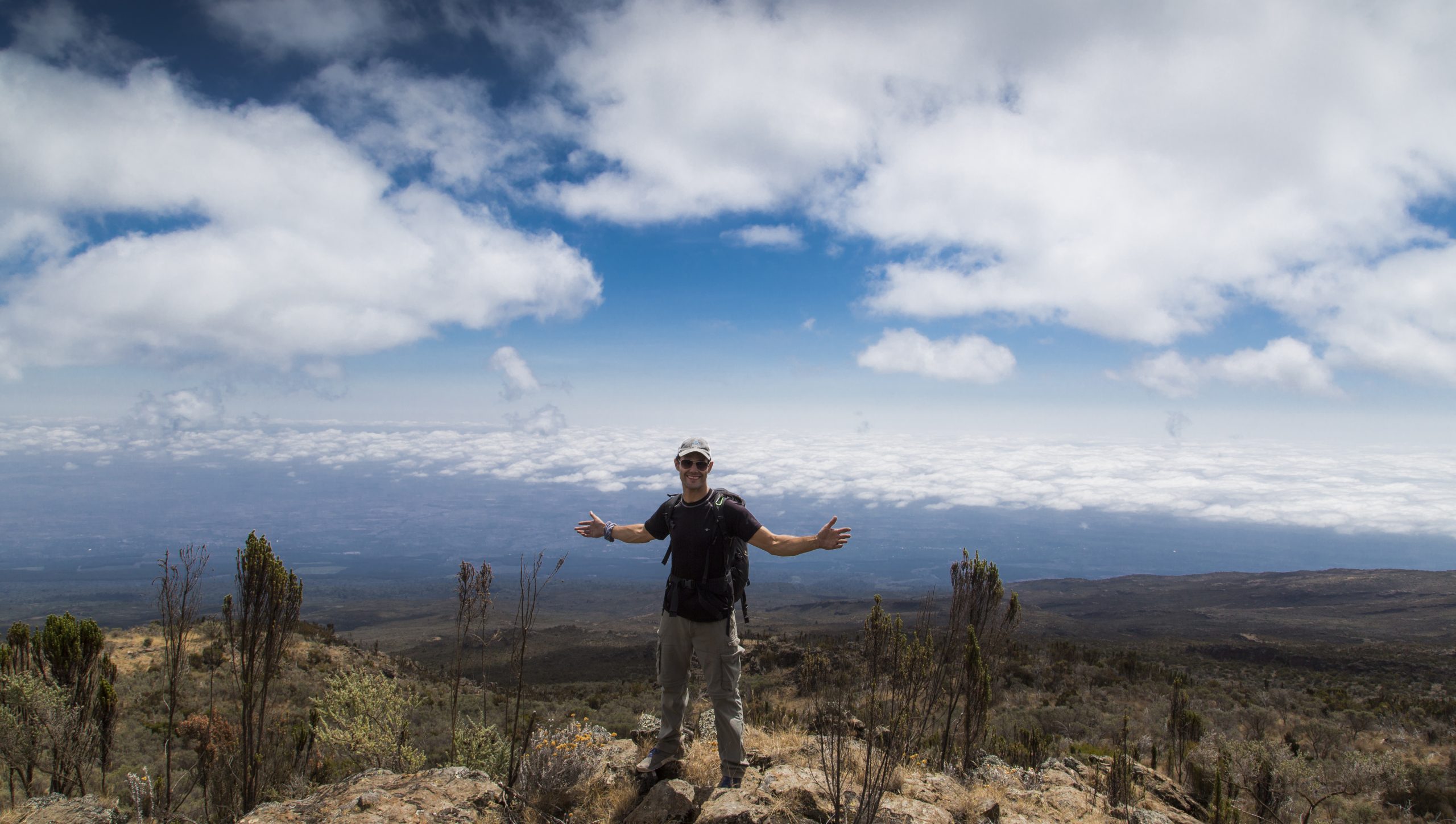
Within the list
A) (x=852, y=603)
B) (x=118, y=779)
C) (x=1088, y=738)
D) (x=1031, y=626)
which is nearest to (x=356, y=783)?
(x=118, y=779)

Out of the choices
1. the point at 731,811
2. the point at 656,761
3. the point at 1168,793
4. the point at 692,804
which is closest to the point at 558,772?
the point at 656,761

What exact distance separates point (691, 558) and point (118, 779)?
13.9 metres

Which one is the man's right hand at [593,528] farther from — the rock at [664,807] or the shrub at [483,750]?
the shrub at [483,750]

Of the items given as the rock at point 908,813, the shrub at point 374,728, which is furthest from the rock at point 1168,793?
the shrub at point 374,728

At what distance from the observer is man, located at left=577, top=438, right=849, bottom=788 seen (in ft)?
15.9

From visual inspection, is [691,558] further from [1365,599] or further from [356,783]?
[1365,599]

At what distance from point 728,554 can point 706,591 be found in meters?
0.33

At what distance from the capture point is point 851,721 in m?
7.99

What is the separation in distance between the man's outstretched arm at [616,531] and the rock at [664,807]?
1891mm

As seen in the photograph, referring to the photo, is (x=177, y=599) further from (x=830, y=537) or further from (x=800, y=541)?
(x=830, y=537)

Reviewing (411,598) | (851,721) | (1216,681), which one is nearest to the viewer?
(851,721)

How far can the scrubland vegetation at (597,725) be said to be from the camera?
5125 millimetres

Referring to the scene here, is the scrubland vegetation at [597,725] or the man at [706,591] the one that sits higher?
the man at [706,591]

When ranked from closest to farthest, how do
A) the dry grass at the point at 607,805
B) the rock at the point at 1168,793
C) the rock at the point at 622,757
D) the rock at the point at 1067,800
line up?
the dry grass at the point at 607,805
the rock at the point at 622,757
the rock at the point at 1067,800
the rock at the point at 1168,793
